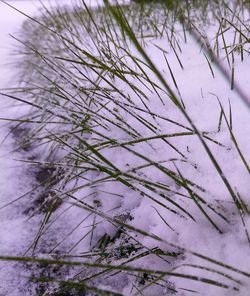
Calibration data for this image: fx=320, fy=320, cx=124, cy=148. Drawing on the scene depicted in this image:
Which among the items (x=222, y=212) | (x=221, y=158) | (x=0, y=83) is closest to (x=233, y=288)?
(x=222, y=212)

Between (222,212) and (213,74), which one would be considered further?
(213,74)

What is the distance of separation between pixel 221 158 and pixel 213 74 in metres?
0.30

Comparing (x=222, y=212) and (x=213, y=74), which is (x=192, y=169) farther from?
(x=213, y=74)

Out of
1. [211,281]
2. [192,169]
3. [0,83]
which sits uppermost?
[0,83]

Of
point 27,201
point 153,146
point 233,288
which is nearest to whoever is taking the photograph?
point 233,288

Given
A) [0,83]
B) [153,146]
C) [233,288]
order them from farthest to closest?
[0,83] → [153,146] → [233,288]

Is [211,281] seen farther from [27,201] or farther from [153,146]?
[27,201]

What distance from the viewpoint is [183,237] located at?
0.56 m

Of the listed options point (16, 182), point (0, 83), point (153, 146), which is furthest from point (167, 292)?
point (0, 83)

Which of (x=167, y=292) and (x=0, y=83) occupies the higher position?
(x=0, y=83)

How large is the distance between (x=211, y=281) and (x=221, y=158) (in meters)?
0.24

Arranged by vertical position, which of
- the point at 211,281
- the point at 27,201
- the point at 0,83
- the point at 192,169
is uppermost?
the point at 0,83

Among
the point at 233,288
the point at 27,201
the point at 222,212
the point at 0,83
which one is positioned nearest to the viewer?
the point at 233,288

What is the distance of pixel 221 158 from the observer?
23.6 inches
